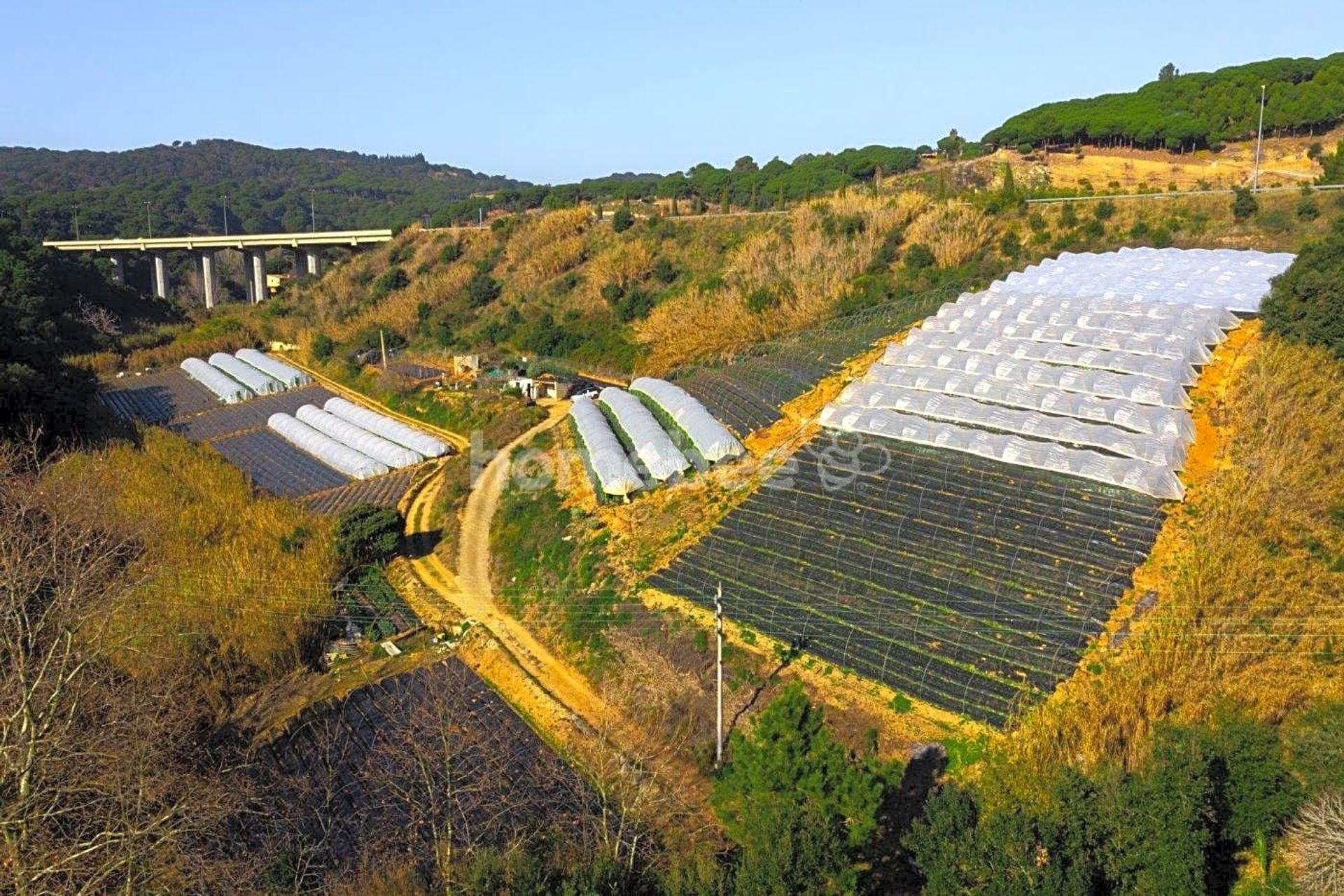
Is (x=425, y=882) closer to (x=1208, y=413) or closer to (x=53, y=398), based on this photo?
(x=1208, y=413)

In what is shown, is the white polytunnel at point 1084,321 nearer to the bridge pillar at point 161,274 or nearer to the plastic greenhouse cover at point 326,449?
the plastic greenhouse cover at point 326,449

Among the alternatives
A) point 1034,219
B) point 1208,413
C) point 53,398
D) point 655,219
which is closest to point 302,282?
point 655,219

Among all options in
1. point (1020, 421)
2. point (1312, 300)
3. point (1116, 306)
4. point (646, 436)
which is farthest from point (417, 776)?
point (1116, 306)

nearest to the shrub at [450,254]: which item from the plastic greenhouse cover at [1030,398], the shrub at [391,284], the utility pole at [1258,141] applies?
the shrub at [391,284]

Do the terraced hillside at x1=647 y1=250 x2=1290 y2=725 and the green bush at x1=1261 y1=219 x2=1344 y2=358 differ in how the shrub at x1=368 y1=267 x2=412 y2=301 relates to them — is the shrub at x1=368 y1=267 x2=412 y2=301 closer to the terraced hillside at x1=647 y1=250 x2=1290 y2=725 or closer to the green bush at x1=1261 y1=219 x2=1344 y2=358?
the terraced hillside at x1=647 y1=250 x2=1290 y2=725

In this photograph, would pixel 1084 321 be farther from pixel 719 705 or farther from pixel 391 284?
pixel 391 284

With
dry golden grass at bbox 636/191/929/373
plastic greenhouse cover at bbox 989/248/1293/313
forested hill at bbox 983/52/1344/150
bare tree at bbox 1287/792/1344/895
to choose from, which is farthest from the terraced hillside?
forested hill at bbox 983/52/1344/150
